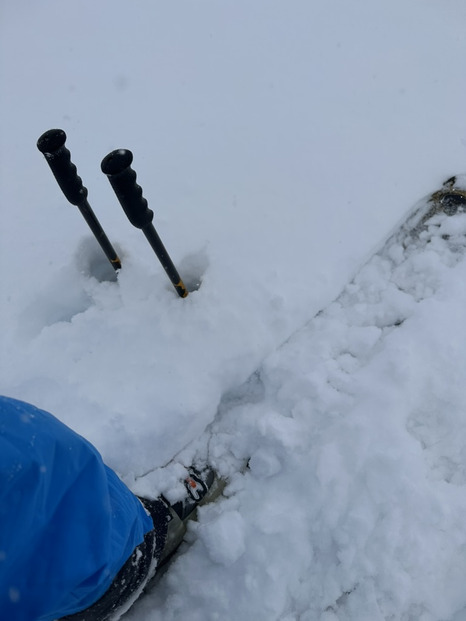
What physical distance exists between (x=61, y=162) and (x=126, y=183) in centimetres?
29

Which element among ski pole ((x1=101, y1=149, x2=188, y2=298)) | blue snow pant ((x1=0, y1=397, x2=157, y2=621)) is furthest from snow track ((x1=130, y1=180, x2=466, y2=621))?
ski pole ((x1=101, y1=149, x2=188, y2=298))

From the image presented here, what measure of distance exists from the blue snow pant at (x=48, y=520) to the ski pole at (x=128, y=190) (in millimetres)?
728

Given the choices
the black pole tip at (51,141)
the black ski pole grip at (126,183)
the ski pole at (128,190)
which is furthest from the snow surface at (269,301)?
the black pole tip at (51,141)

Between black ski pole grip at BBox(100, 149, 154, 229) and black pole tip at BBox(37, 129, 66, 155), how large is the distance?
22cm

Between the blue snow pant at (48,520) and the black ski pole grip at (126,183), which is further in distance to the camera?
the black ski pole grip at (126,183)

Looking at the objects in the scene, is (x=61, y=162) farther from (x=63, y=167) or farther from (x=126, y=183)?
(x=126, y=183)

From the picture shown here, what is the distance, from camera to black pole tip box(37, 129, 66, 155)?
1.45 m

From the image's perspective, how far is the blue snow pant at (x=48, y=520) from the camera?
0.86 m

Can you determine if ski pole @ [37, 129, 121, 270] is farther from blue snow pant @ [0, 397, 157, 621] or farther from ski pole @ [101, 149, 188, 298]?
blue snow pant @ [0, 397, 157, 621]

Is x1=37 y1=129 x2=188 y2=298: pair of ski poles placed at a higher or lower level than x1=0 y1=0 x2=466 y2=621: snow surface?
higher

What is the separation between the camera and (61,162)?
1.50m

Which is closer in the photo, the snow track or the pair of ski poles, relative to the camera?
the pair of ski poles

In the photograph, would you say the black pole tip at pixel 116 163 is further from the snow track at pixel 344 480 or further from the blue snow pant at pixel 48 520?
the snow track at pixel 344 480

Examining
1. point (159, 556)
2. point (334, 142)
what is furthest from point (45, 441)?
point (334, 142)
